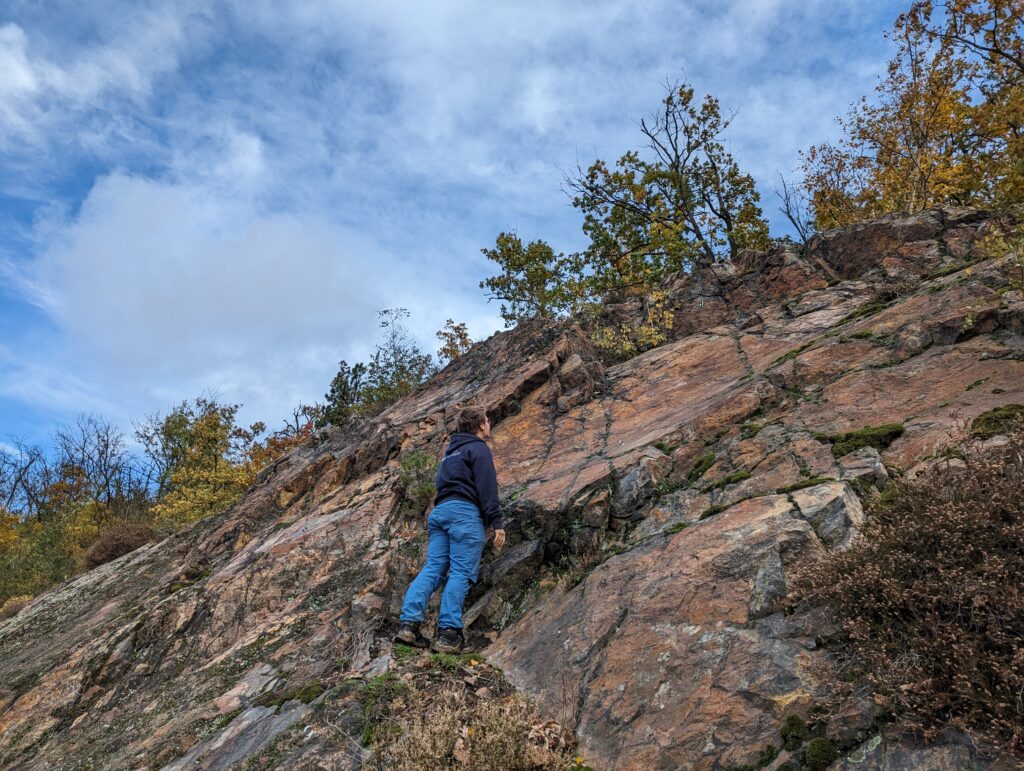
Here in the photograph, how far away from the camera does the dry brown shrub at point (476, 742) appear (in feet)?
13.0

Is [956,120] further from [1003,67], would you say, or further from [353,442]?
[353,442]

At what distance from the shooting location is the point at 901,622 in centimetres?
365

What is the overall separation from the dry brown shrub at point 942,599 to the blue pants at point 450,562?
135 inches

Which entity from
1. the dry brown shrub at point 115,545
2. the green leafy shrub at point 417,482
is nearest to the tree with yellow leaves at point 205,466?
the dry brown shrub at point 115,545

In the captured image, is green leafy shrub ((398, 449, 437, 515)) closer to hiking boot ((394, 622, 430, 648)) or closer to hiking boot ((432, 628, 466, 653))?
hiking boot ((394, 622, 430, 648))

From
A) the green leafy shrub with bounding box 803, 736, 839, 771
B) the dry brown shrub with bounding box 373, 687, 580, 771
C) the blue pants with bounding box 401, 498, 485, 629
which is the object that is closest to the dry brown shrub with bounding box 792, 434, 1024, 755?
the green leafy shrub with bounding box 803, 736, 839, 771

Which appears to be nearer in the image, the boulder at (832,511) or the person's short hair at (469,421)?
the boulder at (832,511)

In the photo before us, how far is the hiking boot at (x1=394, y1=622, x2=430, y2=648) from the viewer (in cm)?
607

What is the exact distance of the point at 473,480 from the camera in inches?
283

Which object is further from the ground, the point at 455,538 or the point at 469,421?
the point at 469,421

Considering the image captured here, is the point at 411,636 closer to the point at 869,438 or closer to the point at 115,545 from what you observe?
the point at 869,438

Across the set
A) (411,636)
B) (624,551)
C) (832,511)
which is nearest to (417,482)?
(411,636)

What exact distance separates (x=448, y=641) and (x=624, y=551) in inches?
78.8

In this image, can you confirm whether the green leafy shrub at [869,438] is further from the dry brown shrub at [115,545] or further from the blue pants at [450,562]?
the dry brown shrub at [115,545]
